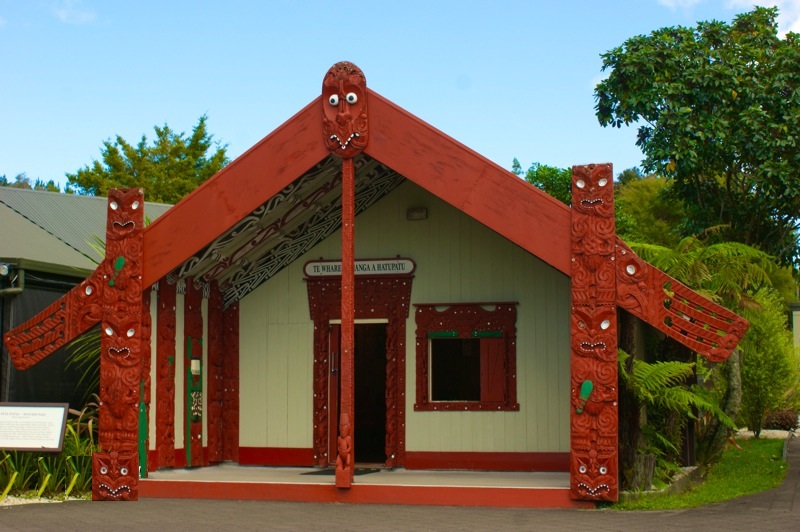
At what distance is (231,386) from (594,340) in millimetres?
5462

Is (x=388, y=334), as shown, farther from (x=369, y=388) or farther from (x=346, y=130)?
(x=346, y=130)

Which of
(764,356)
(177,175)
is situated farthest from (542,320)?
(177,175)

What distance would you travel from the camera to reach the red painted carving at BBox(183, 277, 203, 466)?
40.5 feet

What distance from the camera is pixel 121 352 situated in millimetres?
11031

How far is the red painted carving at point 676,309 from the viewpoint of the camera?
378 inches

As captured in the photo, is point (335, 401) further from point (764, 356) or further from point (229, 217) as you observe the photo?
point (764, 356)

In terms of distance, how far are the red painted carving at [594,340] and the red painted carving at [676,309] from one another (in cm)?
15

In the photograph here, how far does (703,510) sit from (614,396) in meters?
1.40

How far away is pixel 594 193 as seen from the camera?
1001cm

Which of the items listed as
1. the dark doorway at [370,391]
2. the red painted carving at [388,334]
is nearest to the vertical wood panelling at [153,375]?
the red painted carving at [388,334]

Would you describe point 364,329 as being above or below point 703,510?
above

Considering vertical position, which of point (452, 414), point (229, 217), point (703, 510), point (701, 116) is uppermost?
point (701, 116)

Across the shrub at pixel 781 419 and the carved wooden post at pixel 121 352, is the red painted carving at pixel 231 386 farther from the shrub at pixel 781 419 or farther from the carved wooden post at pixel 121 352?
the shrub at pixel 781 419

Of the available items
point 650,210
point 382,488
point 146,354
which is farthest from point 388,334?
point 650,210
